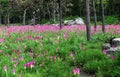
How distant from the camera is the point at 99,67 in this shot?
612 centimetres

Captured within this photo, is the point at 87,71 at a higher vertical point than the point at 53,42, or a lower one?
lower

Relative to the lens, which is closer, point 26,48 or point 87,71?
point 87,71

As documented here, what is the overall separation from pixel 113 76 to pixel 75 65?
182cm

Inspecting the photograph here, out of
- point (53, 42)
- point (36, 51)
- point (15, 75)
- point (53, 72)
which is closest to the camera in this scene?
point (15, 75)

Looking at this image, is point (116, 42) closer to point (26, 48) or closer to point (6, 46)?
point (26, 48)

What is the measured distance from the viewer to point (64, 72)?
6.00 meters

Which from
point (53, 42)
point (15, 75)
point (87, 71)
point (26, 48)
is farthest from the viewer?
point (53, 42)

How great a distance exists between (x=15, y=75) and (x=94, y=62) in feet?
8.48

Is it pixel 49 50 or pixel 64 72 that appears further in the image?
pixel 49 50

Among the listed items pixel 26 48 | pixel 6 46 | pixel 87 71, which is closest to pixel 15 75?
pixel 87 71

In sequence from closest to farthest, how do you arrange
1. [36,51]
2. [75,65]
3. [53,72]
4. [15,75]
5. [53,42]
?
[15,75] < [53,72] < [75,65] < [36,51] < [53,42]

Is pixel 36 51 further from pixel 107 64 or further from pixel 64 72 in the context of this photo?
pixel 107 64

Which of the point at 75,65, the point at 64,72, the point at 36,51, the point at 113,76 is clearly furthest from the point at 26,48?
the point at 113,76

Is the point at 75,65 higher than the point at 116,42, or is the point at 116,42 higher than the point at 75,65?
the point at 116,42
